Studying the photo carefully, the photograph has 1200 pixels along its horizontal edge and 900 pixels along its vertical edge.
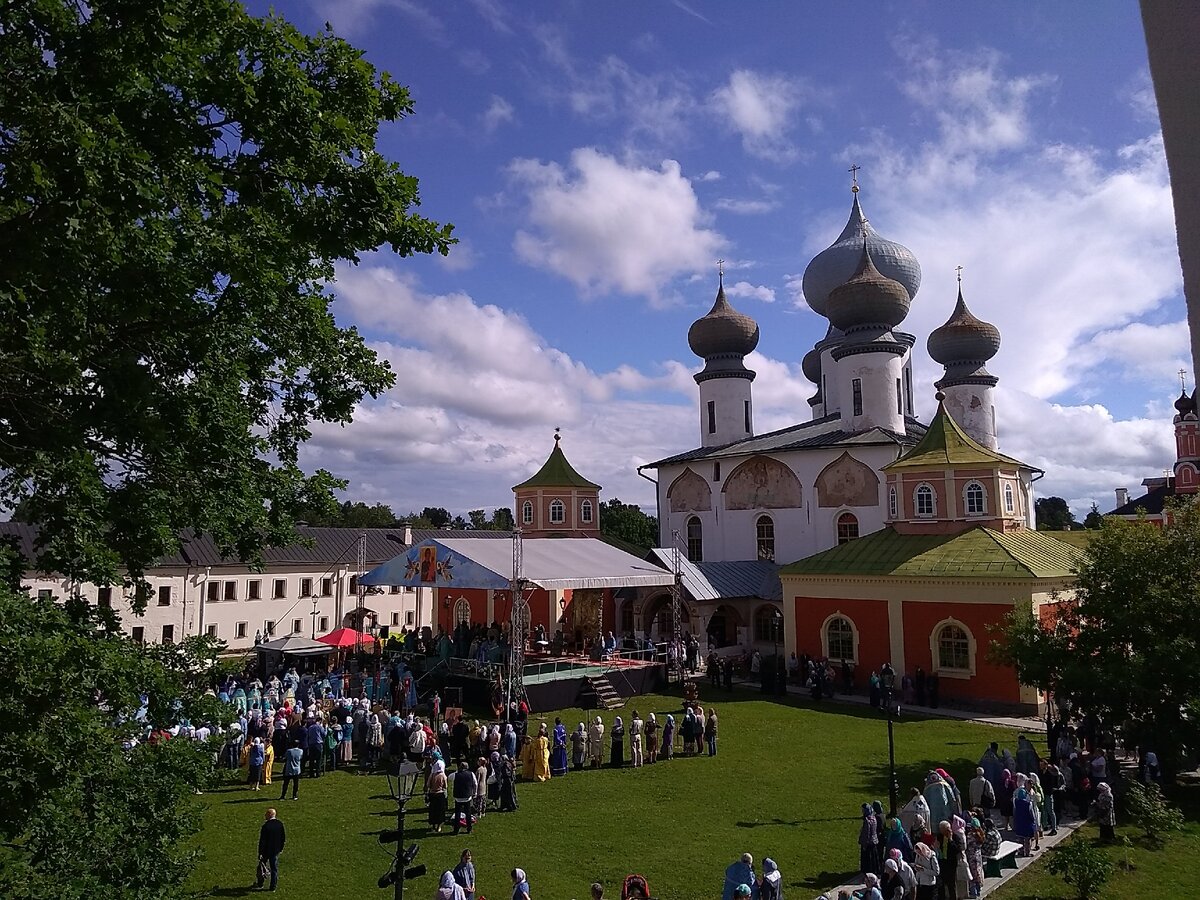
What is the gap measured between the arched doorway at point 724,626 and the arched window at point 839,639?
244 inches

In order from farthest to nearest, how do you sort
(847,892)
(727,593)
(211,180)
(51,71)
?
(727,593)
(847,892)
(211,180)
(51,71)

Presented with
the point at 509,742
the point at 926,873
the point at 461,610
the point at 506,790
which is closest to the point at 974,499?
the point at 509,742

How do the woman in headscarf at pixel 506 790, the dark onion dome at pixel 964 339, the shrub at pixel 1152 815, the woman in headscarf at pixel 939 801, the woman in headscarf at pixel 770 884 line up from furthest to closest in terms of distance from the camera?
the dark onion dome at pixel 964 339
the woman in headscarf at pixel 506 790
the shrub at pixel 1152 815
the woman in headscarf at pixel 939 801
the woman in headscarf at pixel 770 884

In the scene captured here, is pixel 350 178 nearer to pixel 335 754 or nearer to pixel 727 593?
pixel 335 754

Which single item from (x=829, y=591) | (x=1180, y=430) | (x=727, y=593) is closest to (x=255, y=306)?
(x=829, y=591)

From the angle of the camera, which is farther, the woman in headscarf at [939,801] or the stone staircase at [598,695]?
the stone staircase at [598,695]

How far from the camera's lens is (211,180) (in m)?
6.05

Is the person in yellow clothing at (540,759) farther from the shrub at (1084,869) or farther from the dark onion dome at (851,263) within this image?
the dark onion dome at (851,263)

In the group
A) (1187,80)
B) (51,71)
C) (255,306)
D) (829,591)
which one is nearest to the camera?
(1187,80)

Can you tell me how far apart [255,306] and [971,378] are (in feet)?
129

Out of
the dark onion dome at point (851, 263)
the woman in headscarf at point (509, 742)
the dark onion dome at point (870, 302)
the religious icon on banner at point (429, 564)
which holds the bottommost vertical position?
the woman in headscarf at point (509, 742)

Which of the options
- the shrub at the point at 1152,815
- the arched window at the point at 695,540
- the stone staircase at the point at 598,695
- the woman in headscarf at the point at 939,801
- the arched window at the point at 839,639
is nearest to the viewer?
the woman in headscarf at the point at 939,801

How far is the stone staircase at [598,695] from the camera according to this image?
21.5 metres

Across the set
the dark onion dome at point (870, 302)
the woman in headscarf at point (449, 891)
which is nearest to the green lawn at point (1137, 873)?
the woman in headscarf at point (449, 891)
